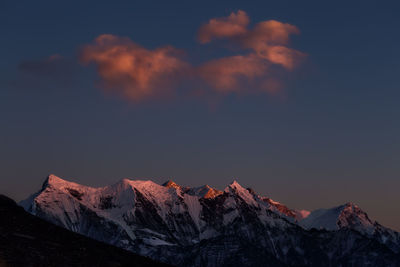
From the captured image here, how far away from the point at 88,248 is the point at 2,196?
109 feet

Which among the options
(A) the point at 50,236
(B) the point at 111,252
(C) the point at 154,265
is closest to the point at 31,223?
(A) the point at 50,236

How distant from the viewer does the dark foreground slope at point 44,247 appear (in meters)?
143

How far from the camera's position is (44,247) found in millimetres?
152500

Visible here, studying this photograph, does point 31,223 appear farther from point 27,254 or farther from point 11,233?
point 27,254

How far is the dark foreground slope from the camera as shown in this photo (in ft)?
468

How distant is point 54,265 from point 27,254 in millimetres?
6021

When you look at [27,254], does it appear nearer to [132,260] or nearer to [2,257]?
[2,257]

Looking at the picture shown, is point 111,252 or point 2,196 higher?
point 2,196

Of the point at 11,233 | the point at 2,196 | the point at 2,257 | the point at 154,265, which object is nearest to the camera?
the point at 2,257

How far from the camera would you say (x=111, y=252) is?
16525 centimetres

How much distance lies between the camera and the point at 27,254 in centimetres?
14325

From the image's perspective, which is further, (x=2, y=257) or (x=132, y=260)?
(x=132, y=260)

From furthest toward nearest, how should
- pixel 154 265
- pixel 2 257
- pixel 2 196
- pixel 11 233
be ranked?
pixel 2 196 → pixel 154 265 → pixel 11 233 → pixel 2 257

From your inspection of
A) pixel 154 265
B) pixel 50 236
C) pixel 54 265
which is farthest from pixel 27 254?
pixel 154 265
